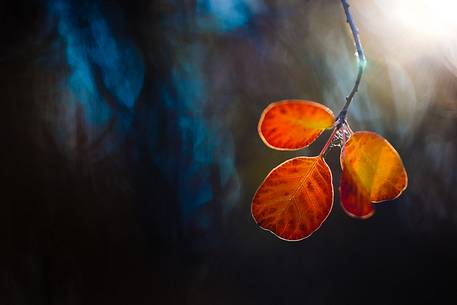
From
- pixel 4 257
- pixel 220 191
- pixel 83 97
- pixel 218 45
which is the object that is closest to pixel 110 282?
pixel 4 257

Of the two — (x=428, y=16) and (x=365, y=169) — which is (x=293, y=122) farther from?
(x=428, y=16)

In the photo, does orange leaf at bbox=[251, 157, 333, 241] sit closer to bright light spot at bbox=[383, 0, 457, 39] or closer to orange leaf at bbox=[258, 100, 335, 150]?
orange leaf at bbox=[258, 100, 335, 150]

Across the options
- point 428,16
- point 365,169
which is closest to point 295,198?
point 365,169

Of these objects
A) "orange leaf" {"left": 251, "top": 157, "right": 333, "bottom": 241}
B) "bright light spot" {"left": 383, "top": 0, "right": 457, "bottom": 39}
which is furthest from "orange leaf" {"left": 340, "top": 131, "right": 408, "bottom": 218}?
"bright light spot" {"left": 383, "top": 0, "right": 457, "bottom": 39}

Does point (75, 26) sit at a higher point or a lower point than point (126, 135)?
higher

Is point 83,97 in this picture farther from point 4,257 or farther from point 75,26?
point 4,257

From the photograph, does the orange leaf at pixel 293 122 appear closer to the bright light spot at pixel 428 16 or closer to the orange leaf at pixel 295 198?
the orange leaf at pixel 295 198

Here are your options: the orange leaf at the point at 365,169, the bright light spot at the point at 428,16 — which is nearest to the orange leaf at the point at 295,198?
the orange leaf at the point at 365,169
